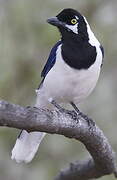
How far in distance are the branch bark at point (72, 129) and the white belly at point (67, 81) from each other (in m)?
0.38

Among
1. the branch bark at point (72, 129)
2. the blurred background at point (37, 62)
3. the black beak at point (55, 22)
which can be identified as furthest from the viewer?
the blurred background at point (37, 62)

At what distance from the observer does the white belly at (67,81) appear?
4523mm

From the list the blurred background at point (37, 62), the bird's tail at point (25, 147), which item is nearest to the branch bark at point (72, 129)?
the bird's tail at point (25, 147)

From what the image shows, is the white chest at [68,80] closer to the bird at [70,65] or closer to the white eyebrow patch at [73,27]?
the bird at [70,65]

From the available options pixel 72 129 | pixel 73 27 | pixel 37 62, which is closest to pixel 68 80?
pixel 73 27

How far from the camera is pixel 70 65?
4516mm

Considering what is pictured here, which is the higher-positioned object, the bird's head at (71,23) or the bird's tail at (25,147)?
the bird's head at (71,23)

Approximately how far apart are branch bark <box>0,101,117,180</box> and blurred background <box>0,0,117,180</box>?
1.81 metres

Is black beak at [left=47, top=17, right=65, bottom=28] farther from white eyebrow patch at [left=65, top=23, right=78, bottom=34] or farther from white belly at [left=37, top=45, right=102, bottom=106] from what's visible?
white belly at [left=37, top=45, right=102, bottom=106]

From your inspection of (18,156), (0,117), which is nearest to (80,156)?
(18,156)

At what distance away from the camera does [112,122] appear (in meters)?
6.78

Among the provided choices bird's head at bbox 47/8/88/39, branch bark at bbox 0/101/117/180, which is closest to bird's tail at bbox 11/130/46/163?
branch bark at bbox 0/101/117/180

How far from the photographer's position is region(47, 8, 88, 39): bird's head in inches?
179

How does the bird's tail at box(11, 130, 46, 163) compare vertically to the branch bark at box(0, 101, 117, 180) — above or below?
below
